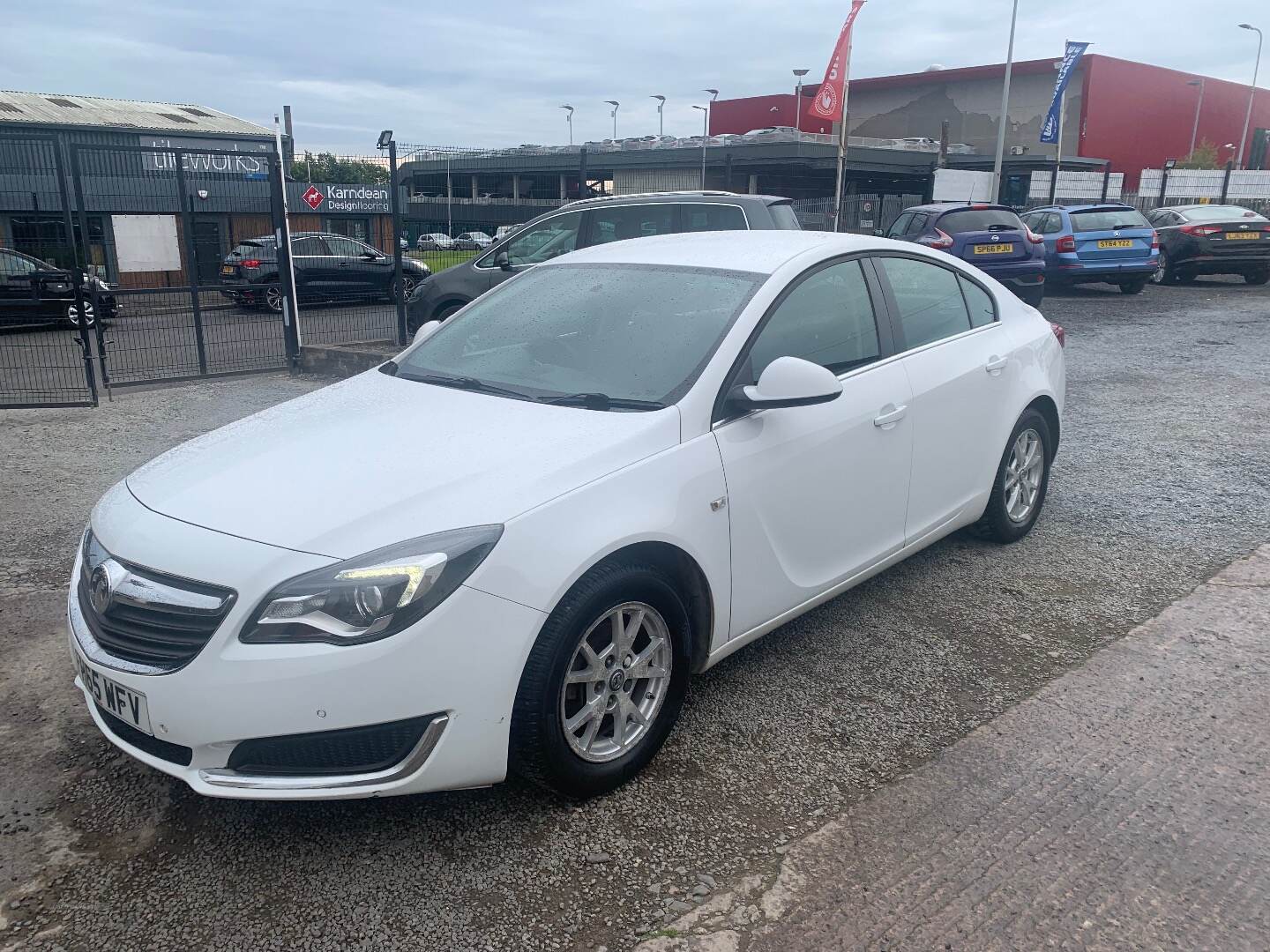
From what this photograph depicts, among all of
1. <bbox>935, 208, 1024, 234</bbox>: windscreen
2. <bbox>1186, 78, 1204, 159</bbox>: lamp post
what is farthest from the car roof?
<bbox>1186, 78, 1204, 159</bbox>: lamp post

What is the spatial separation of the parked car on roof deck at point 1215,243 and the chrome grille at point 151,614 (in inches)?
750

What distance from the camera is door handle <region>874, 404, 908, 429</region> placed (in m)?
3.75

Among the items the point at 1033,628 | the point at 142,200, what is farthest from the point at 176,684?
the point at 142,200

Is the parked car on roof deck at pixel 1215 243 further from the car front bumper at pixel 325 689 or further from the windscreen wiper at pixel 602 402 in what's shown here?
the car front bumper at pixel 325 689

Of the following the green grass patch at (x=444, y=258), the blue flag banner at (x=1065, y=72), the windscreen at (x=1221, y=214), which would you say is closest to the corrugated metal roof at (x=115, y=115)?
the green grass patch at (x=444, y=258)

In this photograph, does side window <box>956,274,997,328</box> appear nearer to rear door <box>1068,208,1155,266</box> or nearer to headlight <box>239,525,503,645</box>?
headlight <box>239,525,503,645</box>

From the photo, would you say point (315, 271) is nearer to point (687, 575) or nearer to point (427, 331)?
point (427, 331)

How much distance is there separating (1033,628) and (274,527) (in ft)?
10.0

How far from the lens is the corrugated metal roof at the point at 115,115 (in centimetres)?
1969

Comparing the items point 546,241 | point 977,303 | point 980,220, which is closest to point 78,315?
point 546,241

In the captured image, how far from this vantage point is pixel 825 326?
12.3 ft

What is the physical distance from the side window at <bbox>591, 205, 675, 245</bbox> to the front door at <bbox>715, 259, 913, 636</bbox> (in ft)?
18.0

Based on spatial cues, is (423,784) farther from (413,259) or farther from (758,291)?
(413,259)

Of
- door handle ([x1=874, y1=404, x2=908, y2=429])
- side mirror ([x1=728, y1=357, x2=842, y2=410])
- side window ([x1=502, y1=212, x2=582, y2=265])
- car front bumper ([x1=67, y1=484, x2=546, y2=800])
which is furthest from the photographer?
side window ([x1=502, y1=212, x2=582, y2=265])
